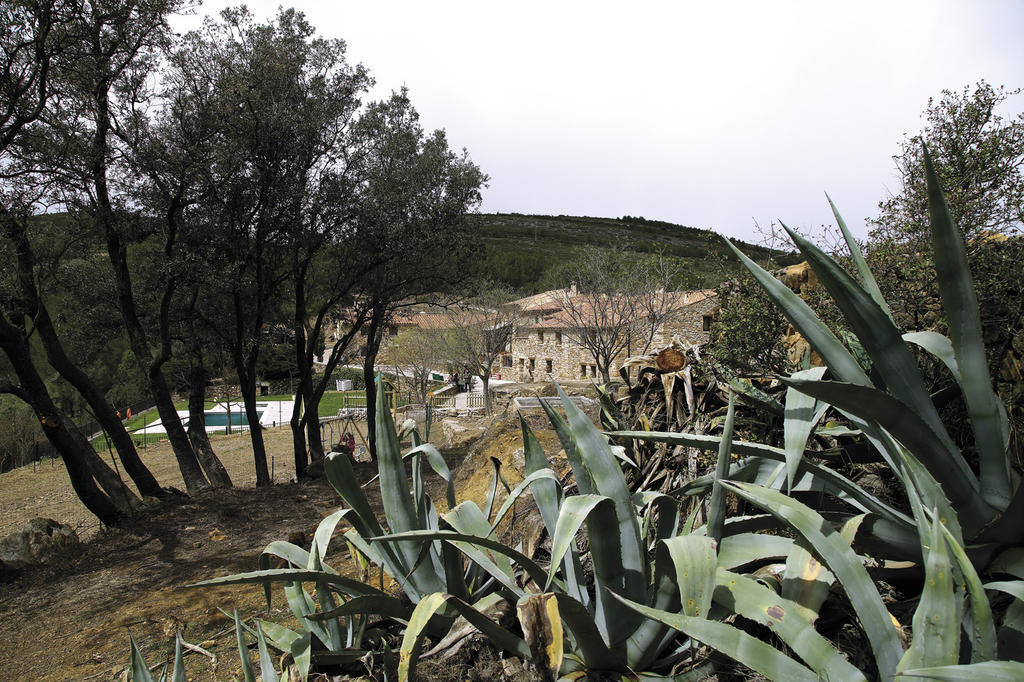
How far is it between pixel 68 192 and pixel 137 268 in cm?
271

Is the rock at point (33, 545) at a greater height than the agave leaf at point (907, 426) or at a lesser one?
lesser

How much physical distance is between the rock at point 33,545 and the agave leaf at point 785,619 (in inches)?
275

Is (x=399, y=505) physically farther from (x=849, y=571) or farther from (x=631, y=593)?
(x=849, y=571)

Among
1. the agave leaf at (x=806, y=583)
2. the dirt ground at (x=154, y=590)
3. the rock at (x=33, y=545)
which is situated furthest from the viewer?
the rock at (x=33, y=545)

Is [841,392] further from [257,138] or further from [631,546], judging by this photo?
[257,138]

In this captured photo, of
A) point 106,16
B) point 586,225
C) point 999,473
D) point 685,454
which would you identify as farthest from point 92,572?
point 586,225

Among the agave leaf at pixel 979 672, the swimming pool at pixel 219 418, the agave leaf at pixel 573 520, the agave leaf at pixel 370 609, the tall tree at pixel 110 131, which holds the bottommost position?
the swimming pool at pixel 219 418

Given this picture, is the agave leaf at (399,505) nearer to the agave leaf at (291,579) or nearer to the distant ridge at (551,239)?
the agave leaf at (291,579)

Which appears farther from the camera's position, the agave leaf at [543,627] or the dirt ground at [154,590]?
the dirt ground at [154,590]

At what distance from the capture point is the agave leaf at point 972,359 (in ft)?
4.78

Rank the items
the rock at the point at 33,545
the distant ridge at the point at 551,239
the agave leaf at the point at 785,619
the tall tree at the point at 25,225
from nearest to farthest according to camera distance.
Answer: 1. the agave leaf at the point at 785,619
2. the rock at the point at 33,545
3. the tall tree at the point at 25,225
4. the distant ridge at the point at 551,239

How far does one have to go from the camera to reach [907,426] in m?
1.36

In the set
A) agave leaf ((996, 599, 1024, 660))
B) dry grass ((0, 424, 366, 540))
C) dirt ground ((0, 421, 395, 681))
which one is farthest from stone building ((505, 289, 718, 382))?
agave leaf ((996, 599, 1024, 660))

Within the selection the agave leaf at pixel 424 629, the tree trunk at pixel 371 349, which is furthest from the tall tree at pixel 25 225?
the agave leaf at pixel 424 629
